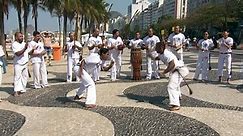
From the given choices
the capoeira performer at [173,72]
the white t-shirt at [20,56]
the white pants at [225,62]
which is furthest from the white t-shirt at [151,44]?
the capoeira performer at [173,72]

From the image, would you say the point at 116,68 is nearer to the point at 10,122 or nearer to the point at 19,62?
the point at 19,62

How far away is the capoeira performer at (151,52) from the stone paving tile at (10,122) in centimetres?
673

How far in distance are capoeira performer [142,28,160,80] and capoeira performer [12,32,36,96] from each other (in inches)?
188

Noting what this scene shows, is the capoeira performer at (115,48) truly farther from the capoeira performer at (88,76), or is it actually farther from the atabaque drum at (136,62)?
the capoeira performer at (88,76)

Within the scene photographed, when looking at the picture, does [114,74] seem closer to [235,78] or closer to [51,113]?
[235,78]

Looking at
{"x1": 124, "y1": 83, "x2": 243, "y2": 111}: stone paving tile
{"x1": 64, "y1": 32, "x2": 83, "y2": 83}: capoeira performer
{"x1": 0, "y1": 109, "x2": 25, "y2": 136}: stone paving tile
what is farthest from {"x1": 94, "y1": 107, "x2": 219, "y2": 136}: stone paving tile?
{"x1": 64, "y1": 32, "x2": 83, "y2": 83}: capoeira performer

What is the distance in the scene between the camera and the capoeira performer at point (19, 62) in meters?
11.7

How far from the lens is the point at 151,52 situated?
14.9 metres

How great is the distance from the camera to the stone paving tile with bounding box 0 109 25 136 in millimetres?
7699

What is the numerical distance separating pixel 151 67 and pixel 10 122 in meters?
7.80

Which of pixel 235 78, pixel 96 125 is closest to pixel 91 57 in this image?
pixel 96 125

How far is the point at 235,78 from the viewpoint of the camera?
607 inches

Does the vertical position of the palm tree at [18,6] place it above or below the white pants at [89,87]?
above

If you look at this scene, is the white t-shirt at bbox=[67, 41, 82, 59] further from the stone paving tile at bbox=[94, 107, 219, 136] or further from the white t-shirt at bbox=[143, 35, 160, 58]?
the stone paving tile at bbox=[94, 107, 219, 136]
